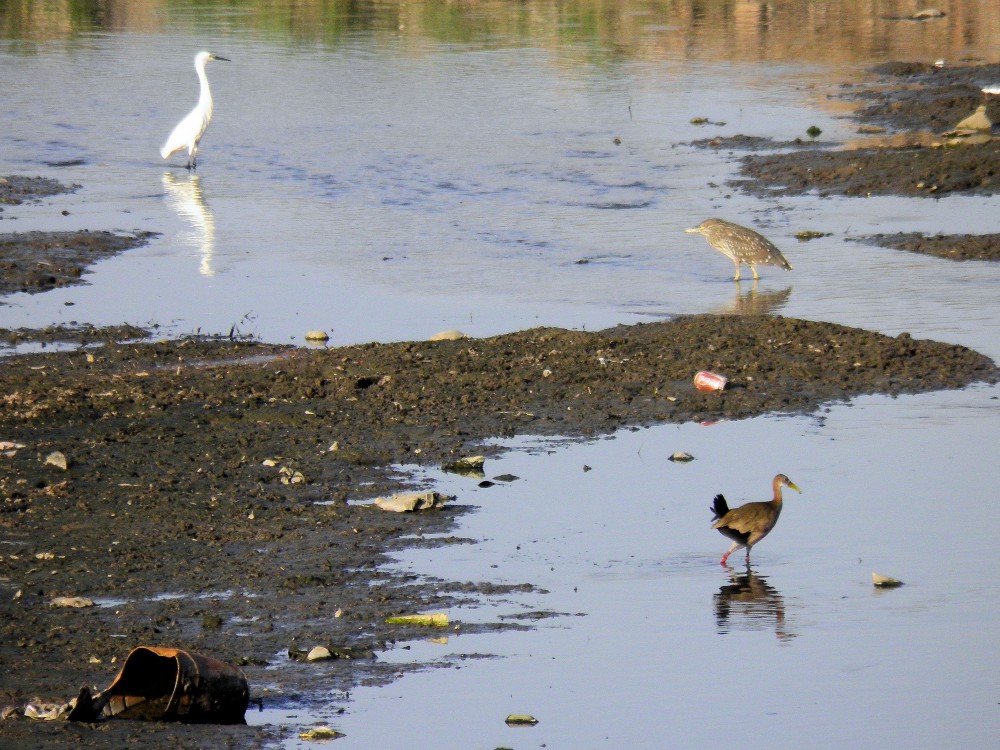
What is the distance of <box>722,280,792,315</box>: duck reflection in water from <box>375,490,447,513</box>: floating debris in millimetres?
5272

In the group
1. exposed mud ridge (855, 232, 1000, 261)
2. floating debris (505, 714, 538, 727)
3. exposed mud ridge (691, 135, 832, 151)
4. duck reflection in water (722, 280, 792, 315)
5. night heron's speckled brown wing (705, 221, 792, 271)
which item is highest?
exposed mud ridge (691, 135, 832, 151)

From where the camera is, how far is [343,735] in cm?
599

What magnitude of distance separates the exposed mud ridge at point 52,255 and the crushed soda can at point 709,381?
6.49m

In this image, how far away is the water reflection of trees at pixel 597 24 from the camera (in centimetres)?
3584

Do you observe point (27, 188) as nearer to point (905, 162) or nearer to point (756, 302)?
point (756, 302)

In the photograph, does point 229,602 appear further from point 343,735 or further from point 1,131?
point 1,131

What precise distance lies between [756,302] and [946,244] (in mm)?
3088

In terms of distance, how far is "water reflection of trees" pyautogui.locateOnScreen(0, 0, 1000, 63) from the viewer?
118 ft

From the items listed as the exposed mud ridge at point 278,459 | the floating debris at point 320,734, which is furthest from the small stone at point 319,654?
the floating debris at point 320,734

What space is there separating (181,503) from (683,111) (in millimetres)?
19556

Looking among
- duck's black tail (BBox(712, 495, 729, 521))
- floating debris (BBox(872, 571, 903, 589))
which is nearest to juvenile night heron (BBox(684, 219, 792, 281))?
duck's black tail (BBox(712, 495, 729, 521))

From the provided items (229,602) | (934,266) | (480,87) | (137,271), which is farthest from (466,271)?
(480,87)

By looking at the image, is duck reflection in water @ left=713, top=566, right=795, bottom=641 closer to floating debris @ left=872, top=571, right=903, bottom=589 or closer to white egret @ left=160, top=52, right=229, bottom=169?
floating debris @ left=872, top=571, right=903, bottom=589

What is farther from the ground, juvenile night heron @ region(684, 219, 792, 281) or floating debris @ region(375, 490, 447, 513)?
juvenile night heron @ region(684, 219, 792, 281)
